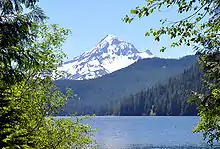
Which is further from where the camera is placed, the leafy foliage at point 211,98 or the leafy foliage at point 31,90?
the leafy foliage at point 211,98

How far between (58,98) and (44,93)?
1.16 m

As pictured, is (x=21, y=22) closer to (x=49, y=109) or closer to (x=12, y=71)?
(x=12, y=71)

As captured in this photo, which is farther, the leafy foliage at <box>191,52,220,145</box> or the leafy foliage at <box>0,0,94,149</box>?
the leafy foliage at <box>191,52,220,145</box>

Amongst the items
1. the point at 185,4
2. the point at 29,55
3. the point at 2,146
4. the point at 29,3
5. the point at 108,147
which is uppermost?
the point at 29,3

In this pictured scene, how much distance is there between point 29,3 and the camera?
32.9 feet

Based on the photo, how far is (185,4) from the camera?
7.50 metres

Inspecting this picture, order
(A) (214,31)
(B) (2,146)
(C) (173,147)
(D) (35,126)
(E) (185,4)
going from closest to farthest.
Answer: (E) (185,4) → (A) (214,31) → (B) (2,146) → (D) (35,126) → (C) (173,147)

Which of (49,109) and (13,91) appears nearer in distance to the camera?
(13,91)

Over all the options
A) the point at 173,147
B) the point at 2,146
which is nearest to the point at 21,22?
the point at 2,146

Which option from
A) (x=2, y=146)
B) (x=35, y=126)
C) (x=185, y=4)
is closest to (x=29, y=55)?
(x=185, y=4)

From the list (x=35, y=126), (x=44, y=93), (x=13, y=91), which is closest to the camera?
(x=13, y=91)

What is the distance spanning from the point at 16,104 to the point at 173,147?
268 feet

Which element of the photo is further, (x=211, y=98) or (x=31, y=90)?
(x=31, y=90)

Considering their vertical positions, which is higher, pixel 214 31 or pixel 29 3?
pixel 29 3
